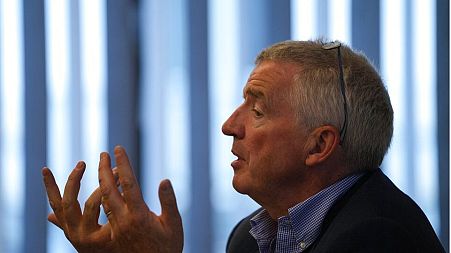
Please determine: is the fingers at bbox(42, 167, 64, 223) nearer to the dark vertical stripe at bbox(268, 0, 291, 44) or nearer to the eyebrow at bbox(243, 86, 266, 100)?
the eyebrow at bbox(243, 86, 266, 100)

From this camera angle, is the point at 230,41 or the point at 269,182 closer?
the point at 269,182

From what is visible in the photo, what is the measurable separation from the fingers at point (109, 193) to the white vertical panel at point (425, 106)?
6.28ft

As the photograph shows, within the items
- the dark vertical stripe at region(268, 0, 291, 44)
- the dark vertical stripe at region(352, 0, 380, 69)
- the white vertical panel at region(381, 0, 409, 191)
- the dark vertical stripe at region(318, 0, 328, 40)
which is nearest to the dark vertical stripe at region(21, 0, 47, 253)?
the dark vertical stripe at region(268, 0, 291, 44)

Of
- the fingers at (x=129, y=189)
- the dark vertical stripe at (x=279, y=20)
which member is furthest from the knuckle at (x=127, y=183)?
the dark vertical stripe at (x=279, y=20)

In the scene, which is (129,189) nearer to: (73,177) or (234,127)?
(73,177)

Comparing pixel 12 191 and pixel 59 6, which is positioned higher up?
pixel 59 6

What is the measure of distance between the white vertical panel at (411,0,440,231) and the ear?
158cm

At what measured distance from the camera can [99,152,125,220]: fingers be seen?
1322 millimetres

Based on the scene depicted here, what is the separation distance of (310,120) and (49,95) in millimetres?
1561

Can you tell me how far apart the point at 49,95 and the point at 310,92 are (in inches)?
61.8

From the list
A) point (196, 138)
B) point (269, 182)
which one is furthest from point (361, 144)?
point (196, 138)

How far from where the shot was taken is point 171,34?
2.94 m

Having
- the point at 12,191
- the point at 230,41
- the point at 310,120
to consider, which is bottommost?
the point at 12,191

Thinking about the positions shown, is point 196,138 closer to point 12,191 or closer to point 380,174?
point 12,191
